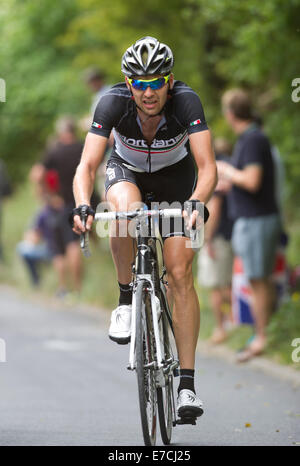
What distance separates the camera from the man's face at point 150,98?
672 centimetres

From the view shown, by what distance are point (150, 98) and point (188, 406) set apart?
1831 millimetres

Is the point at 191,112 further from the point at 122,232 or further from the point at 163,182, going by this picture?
the point at 122,232

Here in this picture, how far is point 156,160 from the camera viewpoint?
7059mm

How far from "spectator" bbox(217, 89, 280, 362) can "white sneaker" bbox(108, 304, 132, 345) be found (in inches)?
155

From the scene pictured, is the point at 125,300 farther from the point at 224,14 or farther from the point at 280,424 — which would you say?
the point at 224,14

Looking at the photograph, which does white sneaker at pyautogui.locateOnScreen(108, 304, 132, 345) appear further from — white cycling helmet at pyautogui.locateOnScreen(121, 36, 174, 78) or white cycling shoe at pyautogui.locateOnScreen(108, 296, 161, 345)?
white cycling helmet at pyautogui.locateOnScreen(121, 36, 174, 78)

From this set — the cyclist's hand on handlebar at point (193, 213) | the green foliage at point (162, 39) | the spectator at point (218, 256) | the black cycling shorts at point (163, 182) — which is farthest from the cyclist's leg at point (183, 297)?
the green foliage at point (162, 39)

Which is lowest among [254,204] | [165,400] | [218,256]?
[165,400]

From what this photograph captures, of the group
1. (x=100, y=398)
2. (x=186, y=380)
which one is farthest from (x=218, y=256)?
(x=186, y=380)

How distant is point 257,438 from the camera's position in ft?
24.5

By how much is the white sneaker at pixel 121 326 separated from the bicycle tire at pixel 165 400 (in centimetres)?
23

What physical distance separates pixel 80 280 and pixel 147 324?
9.79 metres

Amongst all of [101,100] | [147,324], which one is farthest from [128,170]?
[147,324]
